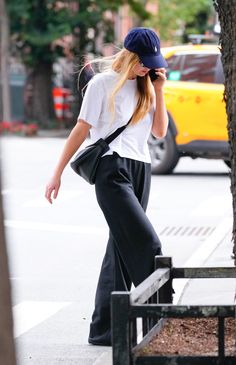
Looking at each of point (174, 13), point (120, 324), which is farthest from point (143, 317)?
point (174, 13)

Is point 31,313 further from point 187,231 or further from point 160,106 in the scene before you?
point 187,231

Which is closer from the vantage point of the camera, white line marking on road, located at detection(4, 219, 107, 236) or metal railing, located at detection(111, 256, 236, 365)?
metal railing, located at detection(111, 256, 236, 365)

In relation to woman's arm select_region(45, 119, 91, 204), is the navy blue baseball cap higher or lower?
higher

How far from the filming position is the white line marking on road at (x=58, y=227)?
1208 centimetres

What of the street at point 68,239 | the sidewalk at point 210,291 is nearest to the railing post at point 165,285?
the street at point 68,239

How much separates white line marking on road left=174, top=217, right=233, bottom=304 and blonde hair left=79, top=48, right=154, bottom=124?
1.92m

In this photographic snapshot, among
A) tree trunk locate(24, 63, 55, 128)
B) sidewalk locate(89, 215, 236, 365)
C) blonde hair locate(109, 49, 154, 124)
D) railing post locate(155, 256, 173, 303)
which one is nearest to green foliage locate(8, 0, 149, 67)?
tree trunk locate(24, 63, 55, 128)

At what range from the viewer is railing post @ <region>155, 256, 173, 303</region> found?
19.3 feet

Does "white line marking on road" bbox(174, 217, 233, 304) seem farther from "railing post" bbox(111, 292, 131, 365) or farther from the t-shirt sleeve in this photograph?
"railing post" bbox(111, 292, 131, 365)

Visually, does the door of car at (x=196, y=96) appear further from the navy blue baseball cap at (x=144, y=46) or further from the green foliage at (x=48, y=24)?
the green foliage at (x=48, y=24)

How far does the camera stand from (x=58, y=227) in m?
12.4

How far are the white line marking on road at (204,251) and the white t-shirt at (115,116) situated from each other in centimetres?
181

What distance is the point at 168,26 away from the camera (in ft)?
139

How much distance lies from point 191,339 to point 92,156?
1.33 metres
